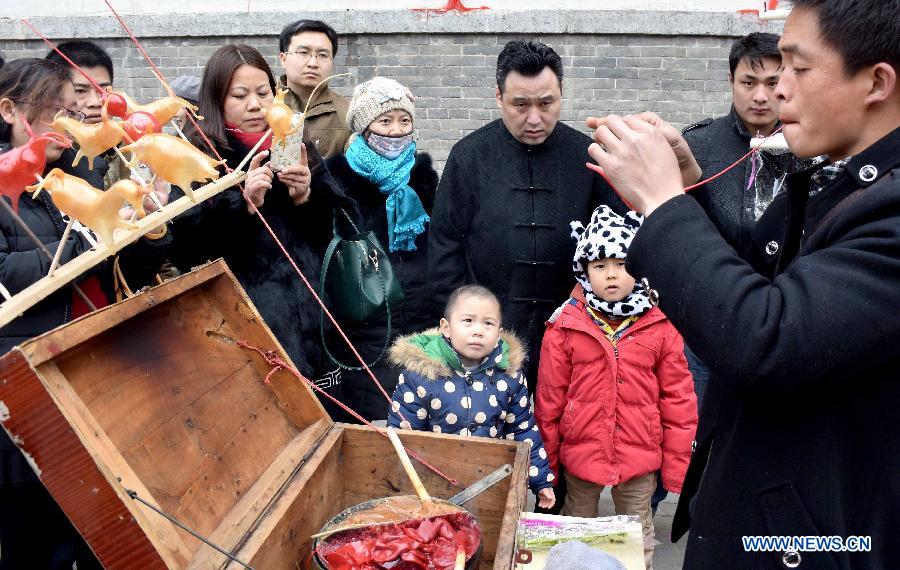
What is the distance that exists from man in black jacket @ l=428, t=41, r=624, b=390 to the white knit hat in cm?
36

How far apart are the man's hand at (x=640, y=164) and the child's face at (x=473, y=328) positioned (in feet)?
4.25

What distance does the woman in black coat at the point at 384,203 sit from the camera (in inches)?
127

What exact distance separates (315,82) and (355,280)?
1660 millimetres

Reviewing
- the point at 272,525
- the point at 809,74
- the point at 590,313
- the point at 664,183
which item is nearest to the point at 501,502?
the point at 272,525

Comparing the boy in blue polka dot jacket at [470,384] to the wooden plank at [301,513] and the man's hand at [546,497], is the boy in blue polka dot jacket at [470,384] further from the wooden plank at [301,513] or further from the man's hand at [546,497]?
the wooden plank at [301,513]

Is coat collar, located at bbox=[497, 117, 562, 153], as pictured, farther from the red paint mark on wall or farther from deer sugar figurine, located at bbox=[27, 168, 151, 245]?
the red paint mark on wall

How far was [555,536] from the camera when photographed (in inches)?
80.9

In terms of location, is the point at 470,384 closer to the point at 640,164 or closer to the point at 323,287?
the point at 323,287

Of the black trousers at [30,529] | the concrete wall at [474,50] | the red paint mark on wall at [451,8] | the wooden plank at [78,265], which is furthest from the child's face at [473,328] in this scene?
the red paint mark on wall at [451,8]

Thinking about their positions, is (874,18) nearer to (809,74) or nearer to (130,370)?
(809,74)

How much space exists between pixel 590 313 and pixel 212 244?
1.43m

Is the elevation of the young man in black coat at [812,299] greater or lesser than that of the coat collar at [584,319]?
greater

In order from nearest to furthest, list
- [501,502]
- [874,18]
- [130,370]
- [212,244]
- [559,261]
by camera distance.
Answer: [874,18] → [130,370] → [501,502] → [212,244] → [559,261]

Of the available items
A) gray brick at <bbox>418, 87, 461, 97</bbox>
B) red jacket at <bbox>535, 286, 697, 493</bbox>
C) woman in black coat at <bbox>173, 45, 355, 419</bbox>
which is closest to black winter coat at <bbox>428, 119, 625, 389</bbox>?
red jacket at <bbox>535, 286, 697, 493</bbox>
